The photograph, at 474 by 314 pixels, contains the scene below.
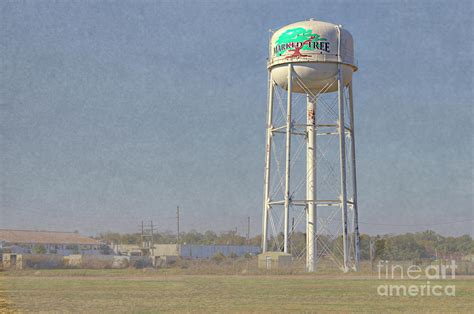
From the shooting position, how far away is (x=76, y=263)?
257 feet

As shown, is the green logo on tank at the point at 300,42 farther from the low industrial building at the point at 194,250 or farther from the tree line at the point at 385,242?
the low industrial building at the point at 194,250

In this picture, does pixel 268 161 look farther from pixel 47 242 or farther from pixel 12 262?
pixel 47 242

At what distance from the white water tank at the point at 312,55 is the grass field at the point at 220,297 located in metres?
18.6

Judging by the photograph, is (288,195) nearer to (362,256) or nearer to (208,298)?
(208,298)

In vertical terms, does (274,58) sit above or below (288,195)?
above

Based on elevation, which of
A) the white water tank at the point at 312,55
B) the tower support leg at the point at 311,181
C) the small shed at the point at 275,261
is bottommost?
the small shed at the point at 275,261

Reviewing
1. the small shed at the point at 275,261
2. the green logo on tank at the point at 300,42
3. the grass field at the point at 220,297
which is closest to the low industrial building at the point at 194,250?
the small shed at the point at 275,261

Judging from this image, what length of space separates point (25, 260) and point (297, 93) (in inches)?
1170

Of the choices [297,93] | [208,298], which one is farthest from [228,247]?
[208,298]

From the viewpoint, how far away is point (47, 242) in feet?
389

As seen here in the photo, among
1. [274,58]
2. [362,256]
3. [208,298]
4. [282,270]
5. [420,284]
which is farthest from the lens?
[362,256]

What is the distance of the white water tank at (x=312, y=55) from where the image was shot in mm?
60781

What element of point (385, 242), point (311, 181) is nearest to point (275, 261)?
point (311, 181)

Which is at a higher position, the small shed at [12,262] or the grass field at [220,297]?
the small shed at [12,262]
